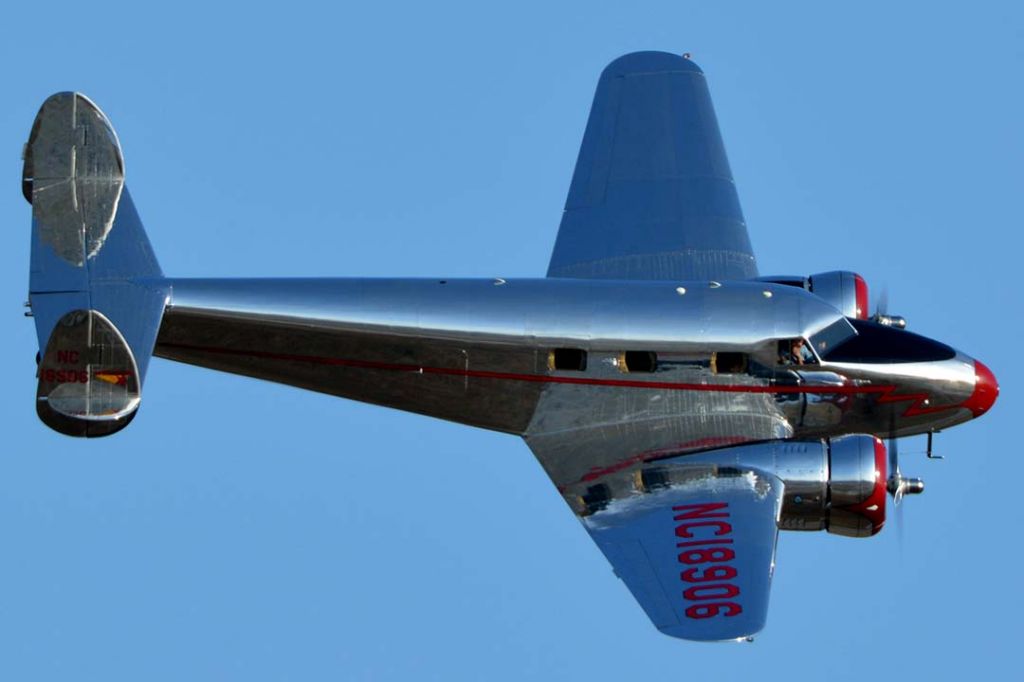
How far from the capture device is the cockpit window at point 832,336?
28.2 meters

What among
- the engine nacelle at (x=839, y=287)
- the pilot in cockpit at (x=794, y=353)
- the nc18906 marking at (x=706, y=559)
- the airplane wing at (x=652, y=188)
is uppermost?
the airplane wing at (x=652, y=188)

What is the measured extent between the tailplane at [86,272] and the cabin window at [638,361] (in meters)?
5.27

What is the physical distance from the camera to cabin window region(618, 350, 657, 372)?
28.1 meters

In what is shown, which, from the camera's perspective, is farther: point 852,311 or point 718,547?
point 852,311

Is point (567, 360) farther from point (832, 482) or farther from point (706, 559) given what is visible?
point (832, 482)

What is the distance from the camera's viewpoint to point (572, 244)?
30.9m

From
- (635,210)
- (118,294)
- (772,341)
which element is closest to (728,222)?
(635,210)

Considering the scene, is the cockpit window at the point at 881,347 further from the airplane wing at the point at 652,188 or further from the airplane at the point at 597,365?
the airplane wing at the point at 652,188

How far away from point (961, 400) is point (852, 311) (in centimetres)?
166

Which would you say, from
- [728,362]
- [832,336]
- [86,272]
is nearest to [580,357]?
[728,362]

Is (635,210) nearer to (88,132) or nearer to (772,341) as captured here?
(772,341)

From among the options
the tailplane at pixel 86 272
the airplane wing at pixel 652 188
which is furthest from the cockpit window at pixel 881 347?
the tailplane at pixel 86 272

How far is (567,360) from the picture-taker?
28.2m

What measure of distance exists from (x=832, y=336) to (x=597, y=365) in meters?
2.72
